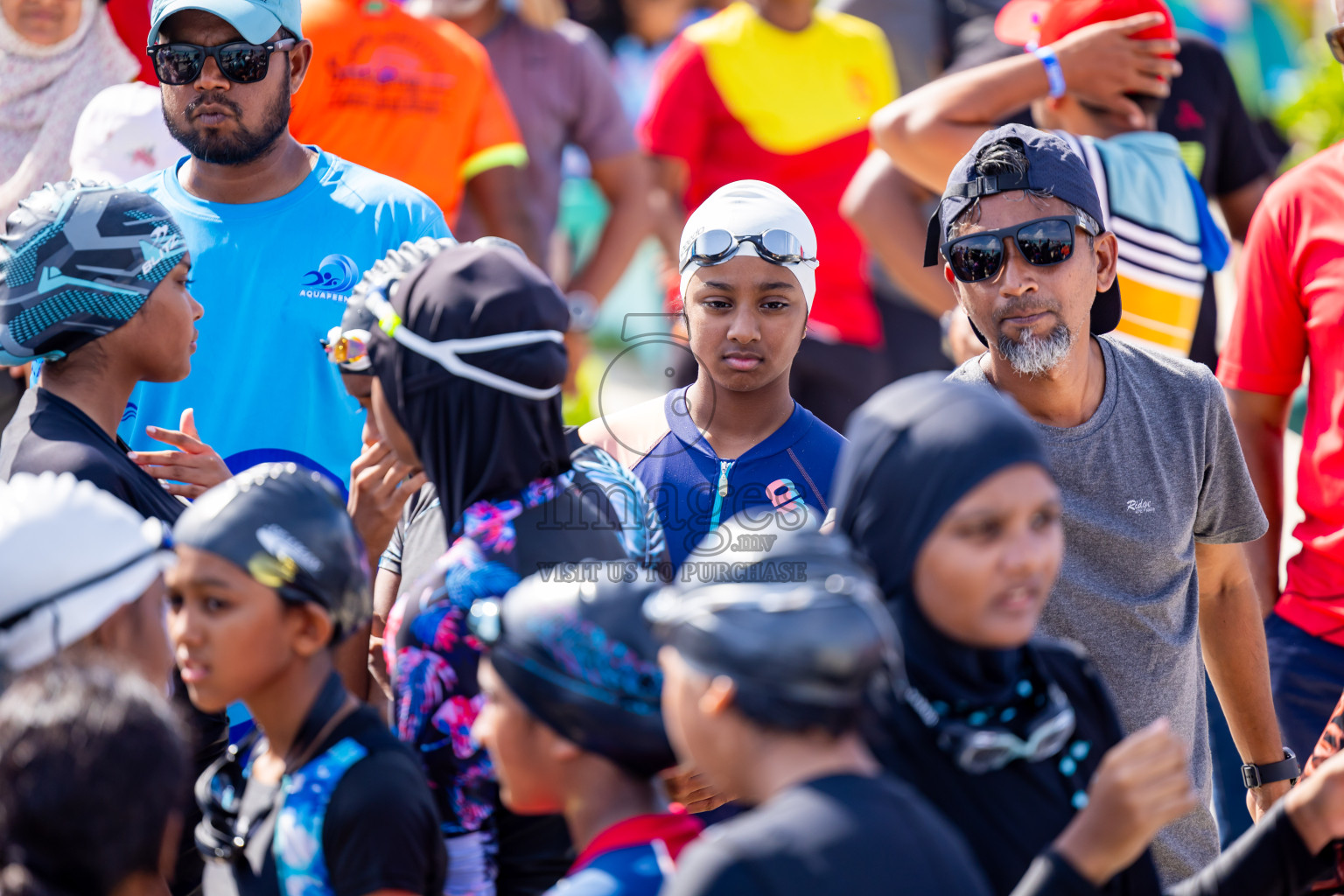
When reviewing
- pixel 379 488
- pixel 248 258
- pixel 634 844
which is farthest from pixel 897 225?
pixel 634 844

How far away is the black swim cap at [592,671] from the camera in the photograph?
7.52 feet

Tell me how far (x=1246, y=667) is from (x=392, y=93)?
4.00 metres

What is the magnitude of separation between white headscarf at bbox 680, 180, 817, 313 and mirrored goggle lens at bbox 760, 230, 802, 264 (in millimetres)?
15

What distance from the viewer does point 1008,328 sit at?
362cm

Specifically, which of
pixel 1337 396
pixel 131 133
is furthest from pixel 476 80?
pixel 1337 396

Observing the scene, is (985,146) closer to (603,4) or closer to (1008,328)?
(1008,328)

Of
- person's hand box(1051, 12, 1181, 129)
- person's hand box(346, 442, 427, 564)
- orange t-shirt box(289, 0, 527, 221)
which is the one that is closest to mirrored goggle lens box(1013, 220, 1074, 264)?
person's hand box(1051, 12, 1181, 129)

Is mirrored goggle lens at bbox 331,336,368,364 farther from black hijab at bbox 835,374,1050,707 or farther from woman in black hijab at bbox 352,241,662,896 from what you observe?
black hijab at bbox 835,374,1050,707

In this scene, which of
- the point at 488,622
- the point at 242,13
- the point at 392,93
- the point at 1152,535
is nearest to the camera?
the point at 488,622

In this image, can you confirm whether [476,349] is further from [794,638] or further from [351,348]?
[794,638]

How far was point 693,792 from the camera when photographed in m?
3.38

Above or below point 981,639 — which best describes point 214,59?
below

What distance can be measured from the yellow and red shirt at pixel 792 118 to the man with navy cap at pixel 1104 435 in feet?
10.4

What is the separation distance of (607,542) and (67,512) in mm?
1048
